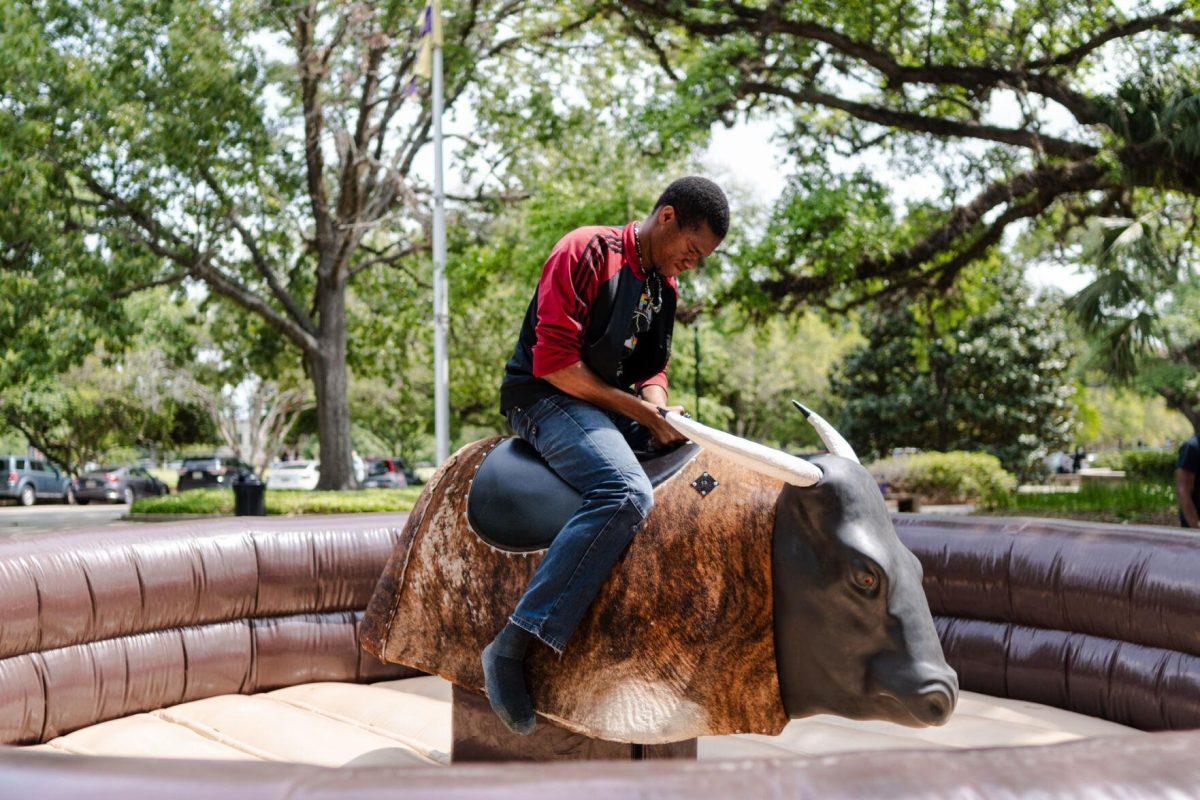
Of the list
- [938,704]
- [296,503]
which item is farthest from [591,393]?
[296,503]

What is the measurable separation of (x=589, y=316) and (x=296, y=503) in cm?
1464

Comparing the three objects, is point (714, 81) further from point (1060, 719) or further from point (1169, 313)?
point (1169, 313)

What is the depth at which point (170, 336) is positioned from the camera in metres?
35.8

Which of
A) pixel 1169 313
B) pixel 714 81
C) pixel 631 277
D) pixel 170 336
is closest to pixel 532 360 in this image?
pixel 631 277

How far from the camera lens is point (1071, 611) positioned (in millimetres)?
4945

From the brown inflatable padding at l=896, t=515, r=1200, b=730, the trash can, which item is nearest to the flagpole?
the trash can

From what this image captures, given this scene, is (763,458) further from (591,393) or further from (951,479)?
(951,479)

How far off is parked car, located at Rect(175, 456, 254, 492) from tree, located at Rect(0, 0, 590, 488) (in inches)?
407

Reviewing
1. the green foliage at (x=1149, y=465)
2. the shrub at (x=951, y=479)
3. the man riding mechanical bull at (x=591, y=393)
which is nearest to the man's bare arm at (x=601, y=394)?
the man riding mechanical bull at (x=591, y=393)

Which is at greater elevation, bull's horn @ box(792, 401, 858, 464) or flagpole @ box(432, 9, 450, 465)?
flagpole @ box(432, 9, 450, 465)

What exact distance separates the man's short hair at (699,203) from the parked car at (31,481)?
33426 millimetres

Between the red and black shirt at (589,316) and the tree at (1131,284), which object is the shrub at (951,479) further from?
the red and black shirt at (589,316)

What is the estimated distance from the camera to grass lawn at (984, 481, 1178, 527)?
15.0 metres

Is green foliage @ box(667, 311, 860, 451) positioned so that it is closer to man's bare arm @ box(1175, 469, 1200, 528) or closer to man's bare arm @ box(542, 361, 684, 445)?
man's bare arm @ box(1175, 469, 1200, 528)
